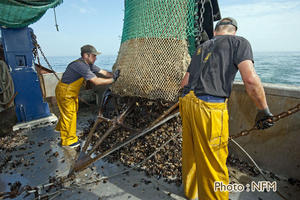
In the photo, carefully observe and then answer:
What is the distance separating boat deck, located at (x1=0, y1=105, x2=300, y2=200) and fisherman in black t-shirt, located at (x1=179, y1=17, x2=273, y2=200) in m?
0.81

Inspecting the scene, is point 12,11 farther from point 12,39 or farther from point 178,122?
point 178,122

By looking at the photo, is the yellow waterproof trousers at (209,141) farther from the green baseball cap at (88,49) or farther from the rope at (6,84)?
the rope at (6,84)

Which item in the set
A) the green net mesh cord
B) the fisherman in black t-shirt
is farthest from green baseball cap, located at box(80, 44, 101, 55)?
the fisherman in black t-shirt

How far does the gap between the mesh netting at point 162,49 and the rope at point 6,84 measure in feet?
12.8

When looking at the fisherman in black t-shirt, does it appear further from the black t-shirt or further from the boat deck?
the boat deck

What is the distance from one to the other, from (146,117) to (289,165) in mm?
2708

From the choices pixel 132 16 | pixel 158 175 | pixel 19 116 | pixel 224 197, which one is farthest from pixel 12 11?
pixel 224 197

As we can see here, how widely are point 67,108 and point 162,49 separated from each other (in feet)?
9.05

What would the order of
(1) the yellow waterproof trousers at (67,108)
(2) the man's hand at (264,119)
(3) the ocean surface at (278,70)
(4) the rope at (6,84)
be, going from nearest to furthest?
(2) the man's hand at (264,119)
(1) the yellow waterproof trousers at (67,108)
(4) the rope at (6,84)
(3) the ocean surface at (278,70)

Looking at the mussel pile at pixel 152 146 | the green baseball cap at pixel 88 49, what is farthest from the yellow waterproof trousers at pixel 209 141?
the green baseball cap at pixel 88 49

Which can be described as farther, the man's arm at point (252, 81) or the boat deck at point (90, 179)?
the boat deck at point (90, 179)

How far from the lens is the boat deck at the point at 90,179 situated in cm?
271

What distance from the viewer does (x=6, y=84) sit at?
16.1ft

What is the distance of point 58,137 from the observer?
4.70 meters
